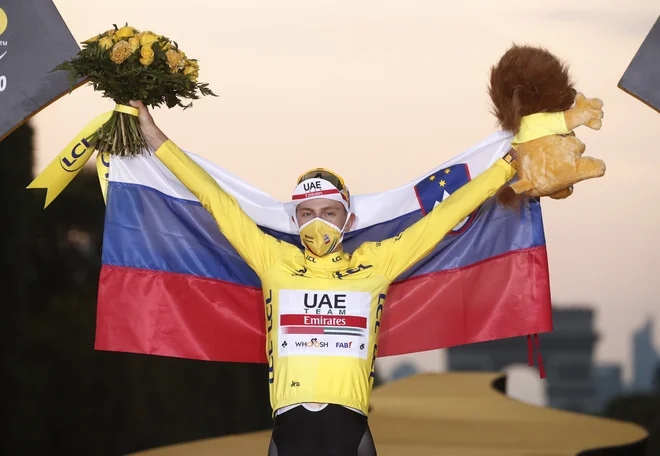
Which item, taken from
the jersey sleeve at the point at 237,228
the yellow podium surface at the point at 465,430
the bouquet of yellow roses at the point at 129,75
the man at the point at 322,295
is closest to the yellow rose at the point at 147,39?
the bouquet of yellow roses at the point at 129,75

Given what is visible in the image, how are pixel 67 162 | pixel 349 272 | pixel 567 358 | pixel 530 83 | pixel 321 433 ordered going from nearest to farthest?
pixel 321 433
pixel 349 272
pixel 530 83
pixel 67 162
pixel 567 358

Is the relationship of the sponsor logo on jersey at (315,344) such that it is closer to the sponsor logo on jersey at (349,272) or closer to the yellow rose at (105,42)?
the sponsor logo on jersey at (349,272)

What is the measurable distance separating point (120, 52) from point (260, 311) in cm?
146

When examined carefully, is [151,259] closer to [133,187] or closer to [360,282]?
[133,187]

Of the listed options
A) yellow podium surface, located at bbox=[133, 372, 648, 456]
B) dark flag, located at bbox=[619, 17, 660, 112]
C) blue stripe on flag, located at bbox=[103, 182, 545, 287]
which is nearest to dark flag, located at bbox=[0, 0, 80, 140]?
blue stripe on flag, located at bbox=[103, 182, 545, 287]

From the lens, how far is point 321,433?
14.0 feet

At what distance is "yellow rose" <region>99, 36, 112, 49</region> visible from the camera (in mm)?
4656

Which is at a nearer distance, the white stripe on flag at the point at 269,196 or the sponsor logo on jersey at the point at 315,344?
the sponsor logo on jersey at the point at 315,344

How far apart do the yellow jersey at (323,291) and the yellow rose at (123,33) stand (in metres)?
0.49

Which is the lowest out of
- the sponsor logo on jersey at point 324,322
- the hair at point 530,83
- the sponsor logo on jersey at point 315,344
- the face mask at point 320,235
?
the sponsor logo on jersey at point 315,344

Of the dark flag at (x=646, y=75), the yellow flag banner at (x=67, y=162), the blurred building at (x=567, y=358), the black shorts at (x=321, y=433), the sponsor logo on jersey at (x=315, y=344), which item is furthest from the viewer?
the blurred building at (x=567, y=358)

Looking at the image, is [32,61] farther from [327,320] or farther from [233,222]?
[327,320]

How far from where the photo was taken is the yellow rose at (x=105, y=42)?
4656 millimetres

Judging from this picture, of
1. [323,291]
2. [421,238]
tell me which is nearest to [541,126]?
[421,238]
